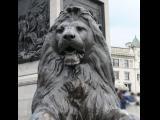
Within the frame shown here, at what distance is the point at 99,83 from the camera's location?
3594 mm

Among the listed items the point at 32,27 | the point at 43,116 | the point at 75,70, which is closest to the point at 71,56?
the point at 75,70

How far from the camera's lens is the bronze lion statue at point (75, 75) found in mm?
3488

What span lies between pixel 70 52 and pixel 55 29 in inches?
10.5

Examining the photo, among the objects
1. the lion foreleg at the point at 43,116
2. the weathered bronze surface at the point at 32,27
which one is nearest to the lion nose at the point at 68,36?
the lion foreleg at the point at 43,116

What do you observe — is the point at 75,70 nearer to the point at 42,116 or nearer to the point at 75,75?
the point at 75,75

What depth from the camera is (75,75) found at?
356cm

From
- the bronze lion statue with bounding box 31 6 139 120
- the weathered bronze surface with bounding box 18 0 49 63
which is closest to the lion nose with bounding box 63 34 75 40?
the bronze lion statue with bounding box 31 6 139 120

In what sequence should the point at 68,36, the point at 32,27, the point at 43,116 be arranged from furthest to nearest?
1. the point at 32,27
2. the point at 68,36
3. the point at 43,116

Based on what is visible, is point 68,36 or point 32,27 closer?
point 68,36

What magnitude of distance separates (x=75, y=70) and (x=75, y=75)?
0.13 feet

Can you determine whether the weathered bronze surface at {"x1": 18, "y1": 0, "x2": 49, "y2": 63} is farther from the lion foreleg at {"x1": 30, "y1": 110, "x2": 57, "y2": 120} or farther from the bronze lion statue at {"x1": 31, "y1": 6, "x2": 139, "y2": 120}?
the lion foreleg at {"x1": 30, "y1": 110, "x2": 57, "y2": 120}

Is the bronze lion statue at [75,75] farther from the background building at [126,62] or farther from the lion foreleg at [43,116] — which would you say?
the background building at [126,62]
